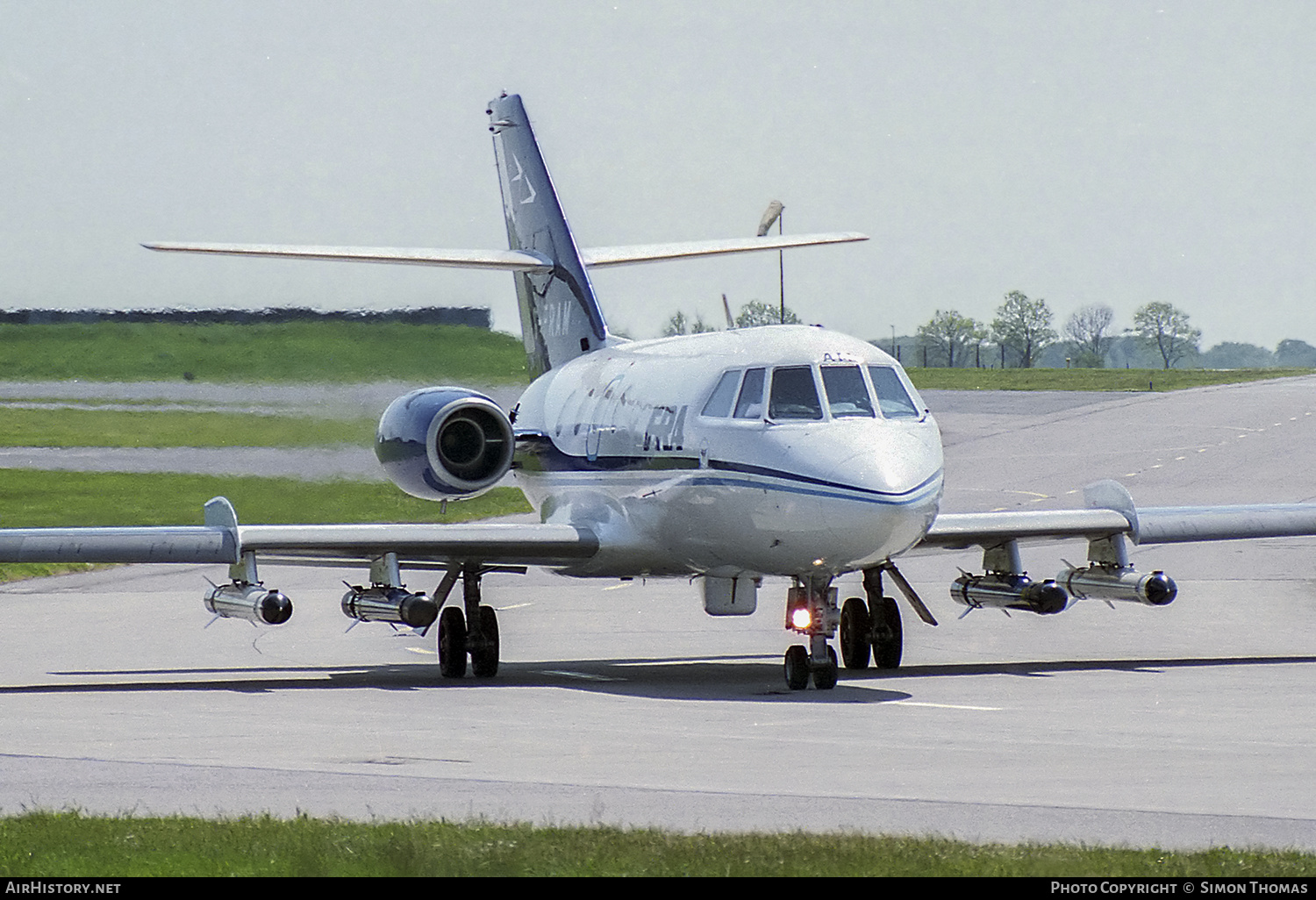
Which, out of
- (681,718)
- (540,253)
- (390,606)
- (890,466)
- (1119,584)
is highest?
(540,253)

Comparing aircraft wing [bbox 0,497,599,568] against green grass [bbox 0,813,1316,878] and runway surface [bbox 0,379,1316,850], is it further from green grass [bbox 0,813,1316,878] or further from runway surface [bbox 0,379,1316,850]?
green grass [bbox 0,813,1316,878]

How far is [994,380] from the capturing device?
14475 cm

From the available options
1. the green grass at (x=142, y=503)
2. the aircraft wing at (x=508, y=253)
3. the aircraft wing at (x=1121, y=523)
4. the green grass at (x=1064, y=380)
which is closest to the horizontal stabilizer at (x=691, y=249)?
the aircraft wing at (x=508, y=253)

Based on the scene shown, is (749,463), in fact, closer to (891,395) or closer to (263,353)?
(891,395)

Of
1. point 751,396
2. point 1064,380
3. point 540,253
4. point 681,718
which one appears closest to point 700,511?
point 751,396

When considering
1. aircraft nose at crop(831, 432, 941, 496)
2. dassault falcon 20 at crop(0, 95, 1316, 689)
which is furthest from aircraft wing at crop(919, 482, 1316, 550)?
aircraft nose at crop(831, 432, 941, 496)

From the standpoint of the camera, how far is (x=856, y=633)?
24438mm

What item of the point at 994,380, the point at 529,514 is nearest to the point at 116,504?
the point at 529,514

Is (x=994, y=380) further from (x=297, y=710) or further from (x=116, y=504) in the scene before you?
(x=297, y=710)

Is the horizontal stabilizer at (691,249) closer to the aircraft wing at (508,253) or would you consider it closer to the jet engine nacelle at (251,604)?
the aircraft wing at (508,253)

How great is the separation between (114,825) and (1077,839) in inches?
217

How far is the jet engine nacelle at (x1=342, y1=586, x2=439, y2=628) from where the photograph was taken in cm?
2273

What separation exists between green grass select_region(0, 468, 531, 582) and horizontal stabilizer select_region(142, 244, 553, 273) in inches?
477

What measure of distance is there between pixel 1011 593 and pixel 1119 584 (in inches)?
52.8
